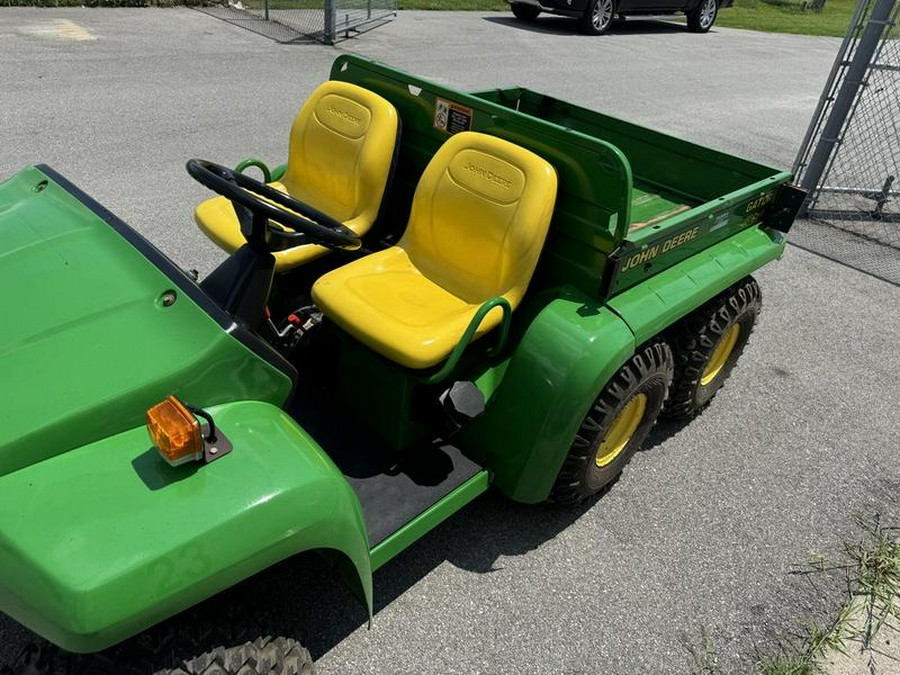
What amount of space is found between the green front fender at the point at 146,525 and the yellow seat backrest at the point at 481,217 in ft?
3.57

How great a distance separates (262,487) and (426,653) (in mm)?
1007

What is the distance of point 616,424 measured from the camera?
2.70 metres

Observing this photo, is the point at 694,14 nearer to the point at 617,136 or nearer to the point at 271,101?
the point at 271,101

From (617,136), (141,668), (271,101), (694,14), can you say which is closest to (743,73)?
(694,14)

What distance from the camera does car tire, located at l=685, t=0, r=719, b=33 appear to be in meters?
13.9

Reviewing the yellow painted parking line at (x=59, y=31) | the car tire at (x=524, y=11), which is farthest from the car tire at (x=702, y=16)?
the yellow painted parking line at (x=59, y=31)

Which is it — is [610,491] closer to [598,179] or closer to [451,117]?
[598,179]

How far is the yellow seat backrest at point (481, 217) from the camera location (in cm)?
241

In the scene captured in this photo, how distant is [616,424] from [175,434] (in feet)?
5.75

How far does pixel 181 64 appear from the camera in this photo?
7637mm

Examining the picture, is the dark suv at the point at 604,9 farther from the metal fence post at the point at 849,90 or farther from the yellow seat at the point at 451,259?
the yellow seat at the point at 451,259

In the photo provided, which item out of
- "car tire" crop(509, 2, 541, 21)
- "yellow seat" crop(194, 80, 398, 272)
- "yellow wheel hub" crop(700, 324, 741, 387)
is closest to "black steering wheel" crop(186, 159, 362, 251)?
"yellow seat" crop(194, 80, 398, 272)

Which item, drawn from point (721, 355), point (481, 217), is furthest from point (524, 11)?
point (481, 217)

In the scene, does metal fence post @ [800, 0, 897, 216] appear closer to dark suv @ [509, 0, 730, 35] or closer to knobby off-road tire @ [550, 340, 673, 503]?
knobby off-road tire @ [550, 340, 673, 503]
